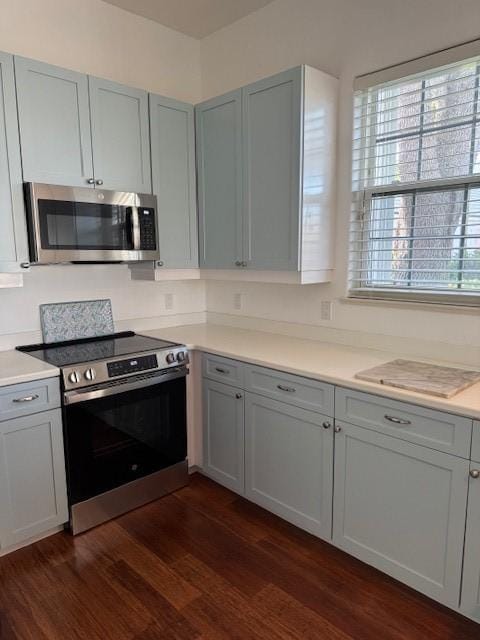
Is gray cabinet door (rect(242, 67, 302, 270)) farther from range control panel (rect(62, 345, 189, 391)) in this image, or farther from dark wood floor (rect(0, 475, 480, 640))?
dark wood floor (rect(0, 475, 480, 640))

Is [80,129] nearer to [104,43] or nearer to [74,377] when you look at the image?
[104,43]

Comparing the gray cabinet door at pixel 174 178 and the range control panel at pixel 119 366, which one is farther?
the gray cabinet door at pixel 174 178

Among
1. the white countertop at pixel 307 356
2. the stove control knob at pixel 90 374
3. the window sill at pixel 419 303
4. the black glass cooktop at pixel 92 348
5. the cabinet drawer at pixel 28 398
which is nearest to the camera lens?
the white countertop at pixel 307 356

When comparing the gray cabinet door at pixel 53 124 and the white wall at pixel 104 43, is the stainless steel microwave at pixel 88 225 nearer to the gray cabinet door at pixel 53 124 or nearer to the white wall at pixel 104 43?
the gray cabinet door at pixel 53 124

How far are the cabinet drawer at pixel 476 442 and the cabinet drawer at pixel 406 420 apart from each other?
0.05 feet

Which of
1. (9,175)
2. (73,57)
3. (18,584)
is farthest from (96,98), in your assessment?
(18,584)

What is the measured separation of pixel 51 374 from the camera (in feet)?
7.00

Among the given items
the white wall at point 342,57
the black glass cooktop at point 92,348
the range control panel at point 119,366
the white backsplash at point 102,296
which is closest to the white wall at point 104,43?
the white wall at point 342,57

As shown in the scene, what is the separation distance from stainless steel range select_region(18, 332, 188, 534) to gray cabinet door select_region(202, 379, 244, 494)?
0.47ft

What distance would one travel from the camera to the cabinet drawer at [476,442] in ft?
5.22

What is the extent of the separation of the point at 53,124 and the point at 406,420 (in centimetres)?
221

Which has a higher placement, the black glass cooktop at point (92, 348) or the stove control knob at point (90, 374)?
the black glass cooktop at point (92, 348)

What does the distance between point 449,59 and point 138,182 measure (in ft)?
5.70

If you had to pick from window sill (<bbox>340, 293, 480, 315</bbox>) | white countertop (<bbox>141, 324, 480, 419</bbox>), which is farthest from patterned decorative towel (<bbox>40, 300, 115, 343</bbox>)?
window sill (<bbox>340, 293, 480, 315</bbox>)
